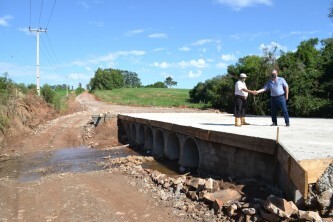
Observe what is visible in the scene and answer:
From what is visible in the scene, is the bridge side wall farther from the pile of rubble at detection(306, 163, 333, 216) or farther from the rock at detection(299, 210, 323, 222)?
Result: the rock at detection(299, 210, 323, 222)

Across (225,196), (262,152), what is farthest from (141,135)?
(225,196)

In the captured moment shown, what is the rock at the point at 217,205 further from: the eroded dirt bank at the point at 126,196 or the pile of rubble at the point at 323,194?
the pile of rubble at the point at 323,194

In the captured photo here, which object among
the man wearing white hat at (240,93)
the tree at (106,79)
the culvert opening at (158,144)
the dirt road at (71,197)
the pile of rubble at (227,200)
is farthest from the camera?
the tree at (106,79)

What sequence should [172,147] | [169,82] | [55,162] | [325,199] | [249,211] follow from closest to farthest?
[325,199] < [249,211] < [172,147] < [55,162] < [169,82]

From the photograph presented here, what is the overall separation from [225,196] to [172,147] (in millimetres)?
7799

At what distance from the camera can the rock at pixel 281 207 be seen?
18.6ft

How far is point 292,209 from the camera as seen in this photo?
5.69 m

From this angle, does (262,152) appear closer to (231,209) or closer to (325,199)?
(231,209)

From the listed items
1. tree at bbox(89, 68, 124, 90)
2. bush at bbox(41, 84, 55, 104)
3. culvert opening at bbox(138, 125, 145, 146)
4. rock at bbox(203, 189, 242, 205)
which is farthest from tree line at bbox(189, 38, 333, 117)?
tree at bbox(89, 68, 124, 90)

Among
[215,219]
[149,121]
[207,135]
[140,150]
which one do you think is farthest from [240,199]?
[140,150]

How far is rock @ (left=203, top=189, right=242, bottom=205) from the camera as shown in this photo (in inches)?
290

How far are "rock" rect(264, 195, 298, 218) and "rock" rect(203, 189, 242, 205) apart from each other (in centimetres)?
130


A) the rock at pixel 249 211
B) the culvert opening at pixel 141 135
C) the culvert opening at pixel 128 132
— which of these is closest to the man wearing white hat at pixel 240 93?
the rock at pixel 249 211

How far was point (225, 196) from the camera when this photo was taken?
7473 millimetres
